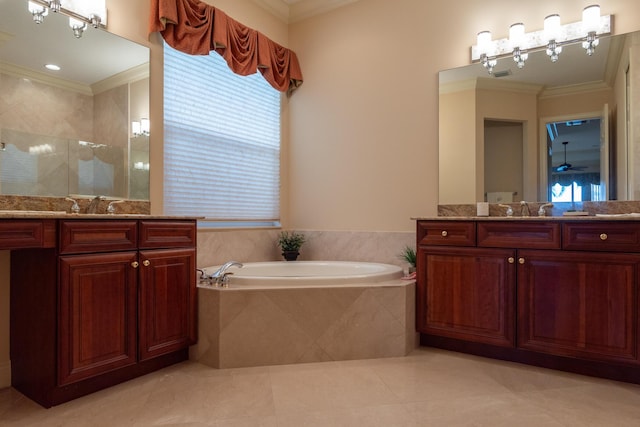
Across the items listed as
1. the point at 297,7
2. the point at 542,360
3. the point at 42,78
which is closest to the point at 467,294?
the point at 542,360

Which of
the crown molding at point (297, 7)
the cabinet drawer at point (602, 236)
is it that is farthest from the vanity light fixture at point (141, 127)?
the cabinet drawer at point (602, 236)

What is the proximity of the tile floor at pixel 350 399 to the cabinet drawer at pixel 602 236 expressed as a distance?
0.71 m

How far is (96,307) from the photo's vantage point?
6.12 feet

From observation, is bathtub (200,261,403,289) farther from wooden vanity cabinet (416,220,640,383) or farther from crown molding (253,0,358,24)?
crown molding (253,0,358,24)

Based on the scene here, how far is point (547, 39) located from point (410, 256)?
174 cm

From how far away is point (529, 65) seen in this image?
2.70m

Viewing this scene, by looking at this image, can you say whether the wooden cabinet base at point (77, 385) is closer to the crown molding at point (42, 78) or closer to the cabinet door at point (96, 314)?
the cabinet door at point (96, 314)

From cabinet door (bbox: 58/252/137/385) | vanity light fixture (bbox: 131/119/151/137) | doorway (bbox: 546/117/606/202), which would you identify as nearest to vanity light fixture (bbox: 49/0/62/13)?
vanity light fixture (bbox: 131/119/151/137)

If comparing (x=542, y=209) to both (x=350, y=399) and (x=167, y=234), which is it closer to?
(x=350, y=399)

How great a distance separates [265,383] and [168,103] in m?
Result: 1.99

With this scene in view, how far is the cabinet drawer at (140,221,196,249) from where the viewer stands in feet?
6.89

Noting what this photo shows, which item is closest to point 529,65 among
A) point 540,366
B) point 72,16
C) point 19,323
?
point 540,366

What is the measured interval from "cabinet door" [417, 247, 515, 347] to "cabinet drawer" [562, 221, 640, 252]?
12.5 inches

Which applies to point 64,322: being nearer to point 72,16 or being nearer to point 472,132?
point 72,16
